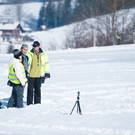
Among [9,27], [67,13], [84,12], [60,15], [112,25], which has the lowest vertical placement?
[112,25]

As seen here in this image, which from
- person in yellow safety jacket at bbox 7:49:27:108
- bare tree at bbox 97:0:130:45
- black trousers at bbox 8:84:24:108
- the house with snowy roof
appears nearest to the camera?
person in yellow safety jacket at bbox 7:49:27:108

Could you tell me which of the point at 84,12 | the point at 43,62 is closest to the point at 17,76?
the point at 43,62

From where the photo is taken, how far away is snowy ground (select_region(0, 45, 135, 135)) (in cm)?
527

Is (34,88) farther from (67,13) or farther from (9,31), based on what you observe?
(67,13)

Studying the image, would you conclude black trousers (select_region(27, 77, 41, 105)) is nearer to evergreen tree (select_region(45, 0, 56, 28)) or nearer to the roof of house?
the roof of house

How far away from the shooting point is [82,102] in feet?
26.1

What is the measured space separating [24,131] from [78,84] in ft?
17.3

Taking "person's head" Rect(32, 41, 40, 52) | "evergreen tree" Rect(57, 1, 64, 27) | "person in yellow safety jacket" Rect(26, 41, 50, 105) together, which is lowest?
"person in yellow safety jacket" Rect(26, 41, 50, 105)

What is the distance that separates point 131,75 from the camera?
11.5 m

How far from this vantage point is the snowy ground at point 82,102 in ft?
17.3

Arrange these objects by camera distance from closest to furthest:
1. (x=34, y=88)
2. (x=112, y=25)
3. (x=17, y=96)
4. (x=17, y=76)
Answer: (x=17, y=76)
(x=17, y=96)
(x=34, y=88)
(x=112, y=25)

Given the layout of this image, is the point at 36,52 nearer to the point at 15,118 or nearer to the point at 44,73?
the point at 44,73

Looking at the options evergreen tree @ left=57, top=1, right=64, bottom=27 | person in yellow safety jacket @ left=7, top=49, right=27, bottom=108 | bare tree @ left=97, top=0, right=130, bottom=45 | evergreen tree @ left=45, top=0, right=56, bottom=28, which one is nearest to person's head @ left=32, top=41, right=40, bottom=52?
person in yellow safety jacket @ left=7, top=49, right=27, bottom=108

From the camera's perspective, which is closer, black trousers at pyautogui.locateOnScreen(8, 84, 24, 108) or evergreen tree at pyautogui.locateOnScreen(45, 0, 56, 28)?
black trousers at pyautogui.locateOnScreen(8, 84, 24, 108)
